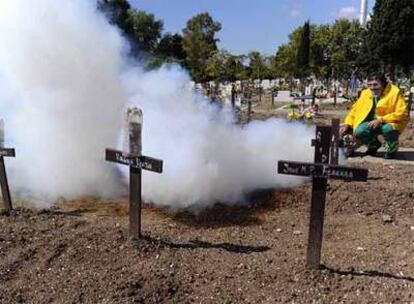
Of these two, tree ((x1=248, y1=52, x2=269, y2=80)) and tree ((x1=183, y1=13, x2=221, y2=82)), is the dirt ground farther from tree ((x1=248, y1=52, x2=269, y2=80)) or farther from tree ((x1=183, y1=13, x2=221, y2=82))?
tree ((x1=248, y1=52, x2=269, y2=80))

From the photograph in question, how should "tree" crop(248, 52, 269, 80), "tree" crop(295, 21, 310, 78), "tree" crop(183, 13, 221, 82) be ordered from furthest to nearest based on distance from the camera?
"tree" crop(295, 21, 310, 78) < "tree" crop(248, 52, 269, 80) < "tree" crop(183, 13, 221, 82)

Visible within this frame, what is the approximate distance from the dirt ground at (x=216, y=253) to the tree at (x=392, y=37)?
106 ft

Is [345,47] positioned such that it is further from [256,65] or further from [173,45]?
[173,45]

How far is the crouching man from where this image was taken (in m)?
8.95

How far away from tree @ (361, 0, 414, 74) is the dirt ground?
3218 centimetres

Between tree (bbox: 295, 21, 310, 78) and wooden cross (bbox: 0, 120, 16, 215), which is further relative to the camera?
tree (bbox: 295, 21, 310, 78)

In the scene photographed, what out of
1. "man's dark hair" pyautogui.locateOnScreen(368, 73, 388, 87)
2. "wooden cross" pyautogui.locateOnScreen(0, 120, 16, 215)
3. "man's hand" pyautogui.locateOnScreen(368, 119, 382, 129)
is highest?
"man's dark hair" pyautogui.locateOnScreen(368, 73, 388, 87)

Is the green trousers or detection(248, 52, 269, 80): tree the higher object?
detection(248, 52, 269, 80): tree

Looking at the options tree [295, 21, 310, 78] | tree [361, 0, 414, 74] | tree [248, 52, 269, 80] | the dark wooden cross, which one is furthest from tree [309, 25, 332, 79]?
the dark wooden cross

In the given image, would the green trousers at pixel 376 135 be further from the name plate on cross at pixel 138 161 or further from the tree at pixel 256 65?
the tree at pixel 256 65

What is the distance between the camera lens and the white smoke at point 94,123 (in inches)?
268

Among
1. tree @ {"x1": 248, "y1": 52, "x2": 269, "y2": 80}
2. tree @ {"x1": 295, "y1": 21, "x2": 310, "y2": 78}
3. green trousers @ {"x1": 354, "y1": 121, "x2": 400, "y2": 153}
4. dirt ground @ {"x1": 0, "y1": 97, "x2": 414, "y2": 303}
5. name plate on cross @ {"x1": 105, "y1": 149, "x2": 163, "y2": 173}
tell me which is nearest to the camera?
dirt ground @ {"x1": 0, "y1": 97, "x2": 414, "y2": 303}

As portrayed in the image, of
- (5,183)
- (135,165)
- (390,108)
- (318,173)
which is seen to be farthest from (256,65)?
(318,173)

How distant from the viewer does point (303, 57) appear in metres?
58.1
